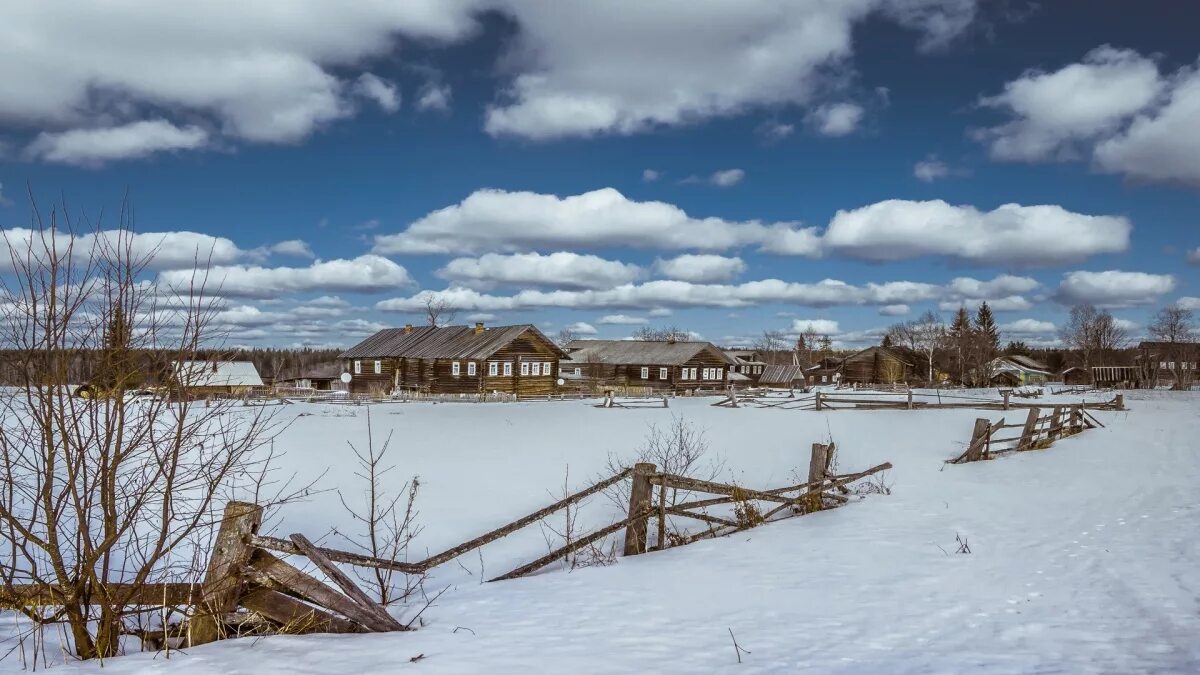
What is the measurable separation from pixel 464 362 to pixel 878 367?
5030cm

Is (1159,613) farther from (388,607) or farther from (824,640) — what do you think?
(388,607)

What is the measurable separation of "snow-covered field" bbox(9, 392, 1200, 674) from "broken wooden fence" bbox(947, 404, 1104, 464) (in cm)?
79

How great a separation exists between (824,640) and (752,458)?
15.8 meters

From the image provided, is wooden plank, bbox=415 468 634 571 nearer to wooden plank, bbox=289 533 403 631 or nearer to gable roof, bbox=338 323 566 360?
wooden plank, bbox=289 533 403 631

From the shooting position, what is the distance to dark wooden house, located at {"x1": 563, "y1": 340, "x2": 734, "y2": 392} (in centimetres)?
7012

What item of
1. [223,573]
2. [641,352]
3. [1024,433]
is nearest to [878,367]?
[641,352]

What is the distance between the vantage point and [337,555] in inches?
289

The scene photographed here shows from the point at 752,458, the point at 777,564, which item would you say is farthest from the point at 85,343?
the point at 752,458

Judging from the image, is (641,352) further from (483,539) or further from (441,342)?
(483,539)

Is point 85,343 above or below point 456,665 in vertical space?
above

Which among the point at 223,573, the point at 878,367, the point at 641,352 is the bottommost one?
the point at 223,573

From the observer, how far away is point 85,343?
5543 millimetres

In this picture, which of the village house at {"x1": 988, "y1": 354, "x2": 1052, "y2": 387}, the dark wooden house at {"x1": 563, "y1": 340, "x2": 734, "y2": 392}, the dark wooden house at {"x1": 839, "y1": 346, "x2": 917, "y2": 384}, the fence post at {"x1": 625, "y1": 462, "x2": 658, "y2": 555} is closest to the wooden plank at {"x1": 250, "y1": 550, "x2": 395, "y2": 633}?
the fence post at {"x1": 625, "y1": 462, "x2": 658, "y2": 555}

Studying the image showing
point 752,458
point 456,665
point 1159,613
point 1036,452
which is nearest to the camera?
point 456,665
